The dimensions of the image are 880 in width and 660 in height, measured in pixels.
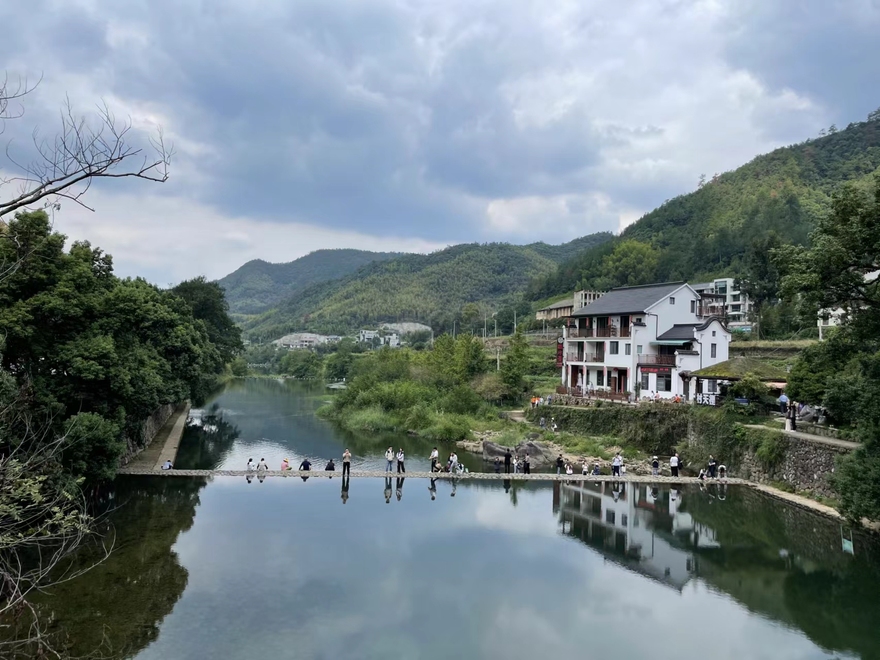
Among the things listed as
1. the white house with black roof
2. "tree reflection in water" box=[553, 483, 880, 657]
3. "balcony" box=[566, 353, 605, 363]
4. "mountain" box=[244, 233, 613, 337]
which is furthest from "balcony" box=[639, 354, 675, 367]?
"mountain" box=[244, 233, 613, 337]

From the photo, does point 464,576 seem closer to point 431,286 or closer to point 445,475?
point 445,475

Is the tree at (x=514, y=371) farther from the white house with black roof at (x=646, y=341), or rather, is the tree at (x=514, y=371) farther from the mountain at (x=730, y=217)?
the mountain at (x=730, y=217)

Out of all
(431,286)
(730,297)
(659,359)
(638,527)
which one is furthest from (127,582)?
(431,286)

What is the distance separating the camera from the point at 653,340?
35656mm

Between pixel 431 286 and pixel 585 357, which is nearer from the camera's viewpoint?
pixel 585 357

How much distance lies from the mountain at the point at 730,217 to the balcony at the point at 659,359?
3324 centimetres

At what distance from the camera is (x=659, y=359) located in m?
34.5

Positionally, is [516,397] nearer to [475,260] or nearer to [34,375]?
[34,375]

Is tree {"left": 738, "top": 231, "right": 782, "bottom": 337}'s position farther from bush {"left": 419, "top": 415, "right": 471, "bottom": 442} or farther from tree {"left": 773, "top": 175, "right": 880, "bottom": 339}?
tree {"left": 773, "top": 175, "right": 880, "bottom": 339}

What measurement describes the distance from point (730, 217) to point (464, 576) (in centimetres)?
8257

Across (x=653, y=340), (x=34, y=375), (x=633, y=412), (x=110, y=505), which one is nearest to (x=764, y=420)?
(x=633, y=412)

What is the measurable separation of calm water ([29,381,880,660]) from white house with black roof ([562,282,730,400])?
1157 cm

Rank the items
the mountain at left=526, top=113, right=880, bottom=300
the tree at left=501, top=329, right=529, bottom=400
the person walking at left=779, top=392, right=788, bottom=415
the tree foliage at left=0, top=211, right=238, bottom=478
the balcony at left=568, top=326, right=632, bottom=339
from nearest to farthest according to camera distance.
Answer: the tree foliage at left=0, top=211, right=238, bottom=478 → the person walking at left=779, top=392, right=788, bottom=415 → the balcony at left=568, top=326, right=632, bottom=339 → the tree at left=501, top=329, right=529, bottom=400 → the mountain at left=526, top=113, right=880, bottom=300

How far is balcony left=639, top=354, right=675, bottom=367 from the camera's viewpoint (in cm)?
3391
